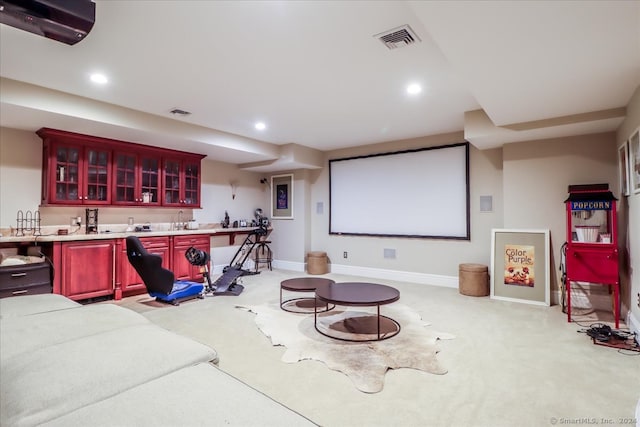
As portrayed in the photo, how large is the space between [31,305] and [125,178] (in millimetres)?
3517

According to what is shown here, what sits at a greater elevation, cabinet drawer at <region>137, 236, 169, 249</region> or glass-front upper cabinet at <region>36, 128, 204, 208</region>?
glass-front upper cabinet at <region>36, 128, 204, 208</region>

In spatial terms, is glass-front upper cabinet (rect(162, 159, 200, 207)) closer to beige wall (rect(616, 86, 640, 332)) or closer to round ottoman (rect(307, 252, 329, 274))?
round ottoman (rect(307, 252, 329, 274))

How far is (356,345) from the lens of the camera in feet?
9.92

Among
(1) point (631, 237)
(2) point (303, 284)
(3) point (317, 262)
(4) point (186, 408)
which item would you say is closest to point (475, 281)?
(1) point (631, 237)

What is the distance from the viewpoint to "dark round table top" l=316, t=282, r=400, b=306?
313 centimetres

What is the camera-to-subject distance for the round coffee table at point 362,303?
3150mm

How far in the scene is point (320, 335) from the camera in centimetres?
328

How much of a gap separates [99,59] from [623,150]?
18.5ft

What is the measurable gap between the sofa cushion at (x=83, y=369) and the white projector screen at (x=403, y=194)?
197 inches

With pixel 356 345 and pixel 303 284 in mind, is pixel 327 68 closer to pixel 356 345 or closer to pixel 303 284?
pixel 303 284

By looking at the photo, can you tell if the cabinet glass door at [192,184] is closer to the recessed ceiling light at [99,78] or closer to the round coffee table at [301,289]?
the recessed ceiling light at [99,78]

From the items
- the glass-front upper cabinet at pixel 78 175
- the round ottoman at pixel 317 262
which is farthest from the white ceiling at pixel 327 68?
the round ottoman at pixel 317 262

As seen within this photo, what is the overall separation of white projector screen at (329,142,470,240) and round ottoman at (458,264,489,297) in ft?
2.26

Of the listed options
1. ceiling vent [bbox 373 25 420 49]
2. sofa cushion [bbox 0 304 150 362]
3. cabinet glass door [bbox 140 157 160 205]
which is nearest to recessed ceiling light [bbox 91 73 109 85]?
cabinet glass door [bbox 140 157 160 205]
